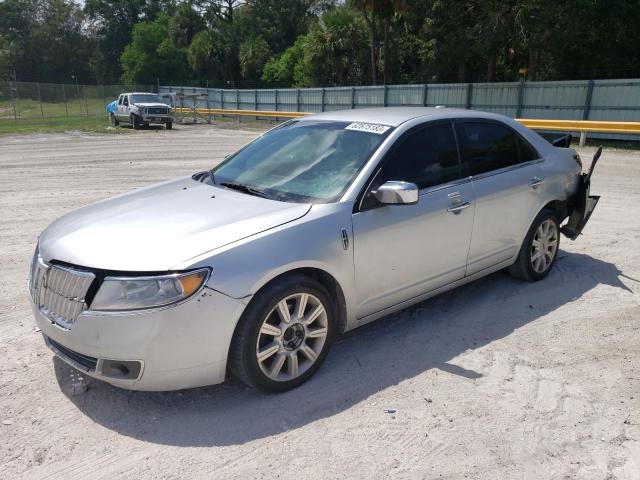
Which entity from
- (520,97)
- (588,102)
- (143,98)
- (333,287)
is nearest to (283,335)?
(333,287)

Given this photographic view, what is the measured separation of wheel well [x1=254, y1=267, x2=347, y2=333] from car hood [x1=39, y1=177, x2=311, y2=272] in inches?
13.9

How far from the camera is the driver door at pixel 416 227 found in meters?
3.70

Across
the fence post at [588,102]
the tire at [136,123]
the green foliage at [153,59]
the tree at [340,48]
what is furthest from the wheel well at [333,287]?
the green foliage at [153,59]

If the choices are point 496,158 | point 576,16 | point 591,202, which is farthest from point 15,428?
point 576,16

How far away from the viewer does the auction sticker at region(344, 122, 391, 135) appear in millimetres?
4109

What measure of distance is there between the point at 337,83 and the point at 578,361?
40142 millimetres

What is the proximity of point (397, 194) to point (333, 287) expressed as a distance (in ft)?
2.43

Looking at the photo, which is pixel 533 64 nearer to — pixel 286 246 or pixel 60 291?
pixel 286 246

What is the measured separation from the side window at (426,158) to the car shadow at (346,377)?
1.16 metres

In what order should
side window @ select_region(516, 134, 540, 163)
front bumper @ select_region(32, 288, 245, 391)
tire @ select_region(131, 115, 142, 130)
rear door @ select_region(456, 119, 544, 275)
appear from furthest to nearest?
tire @ select_region(131, 115, 142, 130), side window @ select_region(516, 134, 540, 163), rear door @ select_region(456, 119, 544, 275), front bumper @ select_region(32, 288, 245, 391)

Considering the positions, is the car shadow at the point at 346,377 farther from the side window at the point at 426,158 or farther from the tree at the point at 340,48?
the tree at the point at 340,48

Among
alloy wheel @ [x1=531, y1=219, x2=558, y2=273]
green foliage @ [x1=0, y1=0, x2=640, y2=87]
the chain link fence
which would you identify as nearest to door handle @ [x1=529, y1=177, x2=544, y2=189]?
alloy wheel @ [x1=531, y1=219, x2=558, y2=273]

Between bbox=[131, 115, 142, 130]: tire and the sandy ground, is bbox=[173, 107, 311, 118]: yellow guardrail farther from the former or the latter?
the sandy ground

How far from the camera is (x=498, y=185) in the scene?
4.64 metres
